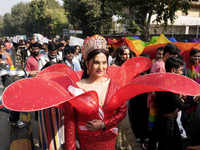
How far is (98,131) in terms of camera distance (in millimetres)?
1741

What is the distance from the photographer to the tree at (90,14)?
2505 cm

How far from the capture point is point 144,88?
4.56 ft

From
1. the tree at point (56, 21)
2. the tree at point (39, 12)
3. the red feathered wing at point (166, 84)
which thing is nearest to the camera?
the red feathered wing at point (166, 84)

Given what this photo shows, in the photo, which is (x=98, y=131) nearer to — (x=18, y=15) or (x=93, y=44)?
(x=93, y=44)

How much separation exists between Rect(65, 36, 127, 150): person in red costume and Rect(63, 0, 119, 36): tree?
23.3 meters

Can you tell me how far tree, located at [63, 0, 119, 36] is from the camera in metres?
25.0

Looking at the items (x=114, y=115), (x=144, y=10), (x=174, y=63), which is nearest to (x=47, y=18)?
(x=144, y=10)

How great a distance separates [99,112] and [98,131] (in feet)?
0.66

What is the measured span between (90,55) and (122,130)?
2.07 meters

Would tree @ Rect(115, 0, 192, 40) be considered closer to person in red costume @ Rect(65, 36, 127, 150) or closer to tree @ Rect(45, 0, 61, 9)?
person in red costume @ Rect(65, 36, 127, 150)

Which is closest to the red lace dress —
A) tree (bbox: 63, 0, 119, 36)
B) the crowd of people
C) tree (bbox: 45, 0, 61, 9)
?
the crowd of people

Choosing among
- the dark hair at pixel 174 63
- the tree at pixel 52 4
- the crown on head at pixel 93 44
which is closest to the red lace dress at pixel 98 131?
the crown on head at pixel 93 44

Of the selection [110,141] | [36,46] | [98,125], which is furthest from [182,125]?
[36,46]

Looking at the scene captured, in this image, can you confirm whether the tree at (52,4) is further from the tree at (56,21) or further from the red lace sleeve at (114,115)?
the red lace sleeve at (114,115)
